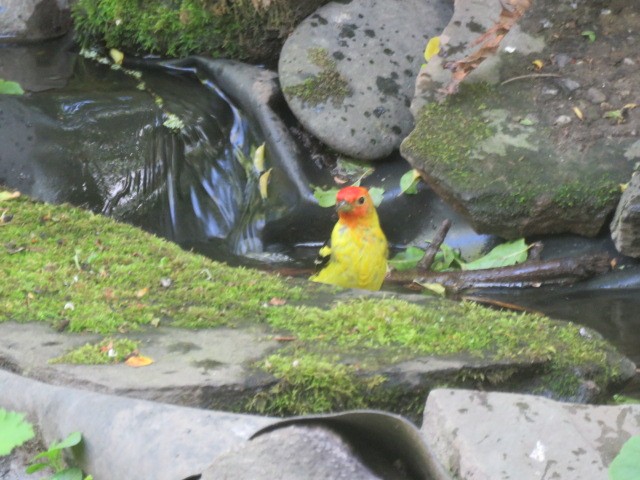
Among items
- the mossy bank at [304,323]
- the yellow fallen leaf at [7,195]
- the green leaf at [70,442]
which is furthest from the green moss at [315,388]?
the yellow fallen leaf at [7,195]

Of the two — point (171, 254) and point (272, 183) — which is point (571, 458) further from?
point (272, 183)

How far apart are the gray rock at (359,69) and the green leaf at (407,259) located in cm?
79

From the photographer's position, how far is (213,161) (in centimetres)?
708

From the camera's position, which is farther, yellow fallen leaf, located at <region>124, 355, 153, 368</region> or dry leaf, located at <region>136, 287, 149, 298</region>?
dry leaf, located at <region>136, 287, 149, 298</region>

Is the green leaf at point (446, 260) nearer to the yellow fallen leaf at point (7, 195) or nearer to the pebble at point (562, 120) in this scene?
the pebble at point (562, 120)

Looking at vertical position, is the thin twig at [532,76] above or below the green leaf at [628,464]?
below

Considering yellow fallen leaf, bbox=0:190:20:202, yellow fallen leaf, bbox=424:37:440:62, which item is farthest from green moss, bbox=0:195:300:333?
yellow fallen leaf, bbox=424:37:440:62

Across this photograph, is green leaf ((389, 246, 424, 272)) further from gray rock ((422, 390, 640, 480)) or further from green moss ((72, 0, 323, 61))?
gray rock ((422, 390, 640, 480))

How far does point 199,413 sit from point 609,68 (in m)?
4.79

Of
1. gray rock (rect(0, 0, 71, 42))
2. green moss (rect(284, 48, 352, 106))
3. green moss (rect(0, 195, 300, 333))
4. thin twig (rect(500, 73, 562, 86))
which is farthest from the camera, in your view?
gray rock (rect(0, 0, 71, 42))

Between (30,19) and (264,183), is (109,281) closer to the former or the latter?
(264,183)

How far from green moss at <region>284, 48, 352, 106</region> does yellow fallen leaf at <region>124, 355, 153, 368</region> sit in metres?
4.13

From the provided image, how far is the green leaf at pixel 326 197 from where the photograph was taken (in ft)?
21.1

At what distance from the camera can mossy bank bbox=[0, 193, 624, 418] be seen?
2.67 metres
